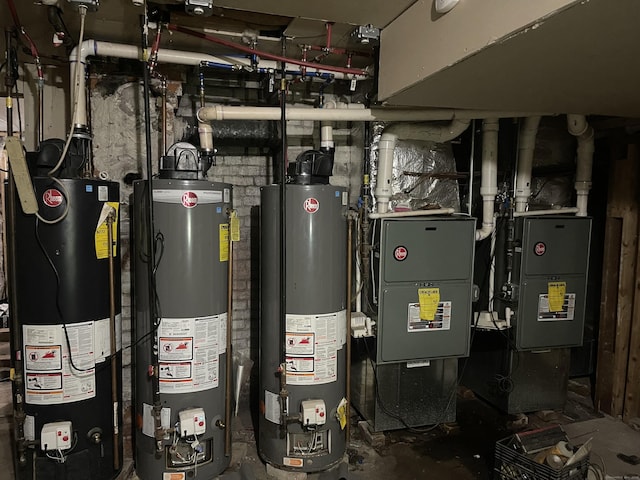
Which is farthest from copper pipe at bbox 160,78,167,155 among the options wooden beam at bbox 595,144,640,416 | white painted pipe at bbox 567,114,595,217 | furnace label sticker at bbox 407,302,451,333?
wooden beam at bbox 595,144,640,416

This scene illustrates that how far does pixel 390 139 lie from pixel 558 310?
1.56 meters

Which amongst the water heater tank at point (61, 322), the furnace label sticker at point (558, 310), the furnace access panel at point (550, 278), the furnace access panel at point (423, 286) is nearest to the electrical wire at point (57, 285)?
the water heater tank at point (61, 322)

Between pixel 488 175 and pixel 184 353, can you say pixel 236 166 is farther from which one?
pixel 488 175

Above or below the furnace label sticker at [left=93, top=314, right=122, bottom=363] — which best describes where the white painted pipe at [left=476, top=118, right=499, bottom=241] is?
above

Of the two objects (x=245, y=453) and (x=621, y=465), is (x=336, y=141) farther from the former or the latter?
(x=621, y=465)

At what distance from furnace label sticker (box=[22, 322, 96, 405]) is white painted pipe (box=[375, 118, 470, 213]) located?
5.40 feet

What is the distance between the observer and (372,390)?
280cm

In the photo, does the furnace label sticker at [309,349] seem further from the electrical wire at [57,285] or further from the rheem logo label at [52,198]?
the rheem logo label at [52,198]

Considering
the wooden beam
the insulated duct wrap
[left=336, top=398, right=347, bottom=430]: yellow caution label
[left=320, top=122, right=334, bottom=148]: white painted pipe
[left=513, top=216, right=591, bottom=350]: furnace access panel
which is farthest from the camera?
the wooden beam

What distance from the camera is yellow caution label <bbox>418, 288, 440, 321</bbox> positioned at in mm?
2582

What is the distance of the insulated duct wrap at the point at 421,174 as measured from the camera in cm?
268

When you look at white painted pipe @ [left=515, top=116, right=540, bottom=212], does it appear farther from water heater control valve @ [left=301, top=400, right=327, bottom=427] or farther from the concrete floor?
water heater control valve @ [left=301, top=400, right=327, bottom=427]

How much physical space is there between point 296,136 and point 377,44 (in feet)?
3.00

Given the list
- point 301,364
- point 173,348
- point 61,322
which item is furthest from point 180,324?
point 301,364
